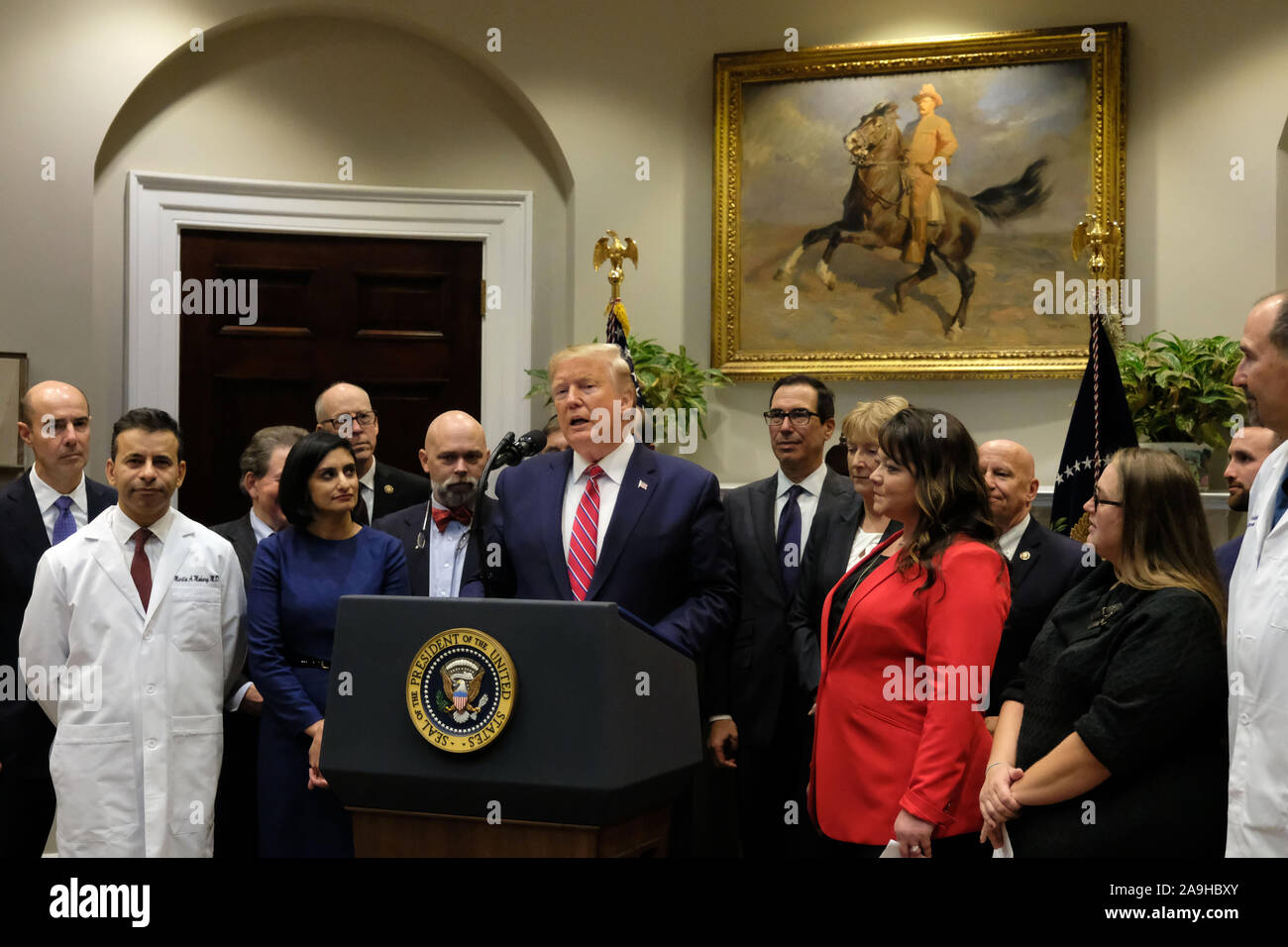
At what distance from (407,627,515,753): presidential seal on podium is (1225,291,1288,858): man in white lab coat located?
3.78ft

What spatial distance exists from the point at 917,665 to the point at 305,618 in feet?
5.02

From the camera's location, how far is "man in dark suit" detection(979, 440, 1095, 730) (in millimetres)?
2875

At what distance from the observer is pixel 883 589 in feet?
8.07

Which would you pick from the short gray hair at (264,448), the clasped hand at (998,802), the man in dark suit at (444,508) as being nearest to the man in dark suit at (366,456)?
→ the short gray hair at (264,448)

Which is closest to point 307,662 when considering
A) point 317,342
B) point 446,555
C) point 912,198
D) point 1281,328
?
point 446,555

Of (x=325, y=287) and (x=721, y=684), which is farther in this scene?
(x=325, y=287)

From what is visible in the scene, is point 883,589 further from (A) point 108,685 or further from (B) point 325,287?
(B) point 325,287

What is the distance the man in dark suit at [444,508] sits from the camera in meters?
3.58

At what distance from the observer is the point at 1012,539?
368 cm

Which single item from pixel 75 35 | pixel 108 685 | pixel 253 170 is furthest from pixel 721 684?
pixel 75 35

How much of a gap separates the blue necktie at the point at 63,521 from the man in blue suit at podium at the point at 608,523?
158cm

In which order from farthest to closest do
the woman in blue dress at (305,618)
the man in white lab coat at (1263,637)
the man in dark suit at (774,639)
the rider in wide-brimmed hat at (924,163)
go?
the rider in wide-brimmed hat at (924,163)
the man in dark suit at (774,639)
the woman in blue dress at (305,618)
the man in white lab coat at (1263,637)

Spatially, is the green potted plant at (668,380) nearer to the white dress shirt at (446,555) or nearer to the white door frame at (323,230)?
the white door frame at (323,230)
